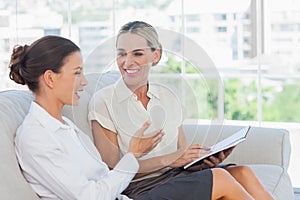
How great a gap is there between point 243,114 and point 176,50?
5.82 feet

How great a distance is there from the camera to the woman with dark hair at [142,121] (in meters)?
1.95

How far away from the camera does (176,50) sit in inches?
88.3

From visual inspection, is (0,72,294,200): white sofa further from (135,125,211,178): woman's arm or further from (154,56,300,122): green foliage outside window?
(154,56,300,122): green foliage outside window

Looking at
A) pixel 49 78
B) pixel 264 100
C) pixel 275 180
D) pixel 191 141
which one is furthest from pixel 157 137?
pixel 264 100

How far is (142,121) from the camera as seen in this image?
6.55 ft

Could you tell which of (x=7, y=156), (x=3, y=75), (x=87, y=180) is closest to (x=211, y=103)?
(x=87, y=180)

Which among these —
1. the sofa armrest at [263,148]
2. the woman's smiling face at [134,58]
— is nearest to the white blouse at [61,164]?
the woman's smiling face at [134,58]

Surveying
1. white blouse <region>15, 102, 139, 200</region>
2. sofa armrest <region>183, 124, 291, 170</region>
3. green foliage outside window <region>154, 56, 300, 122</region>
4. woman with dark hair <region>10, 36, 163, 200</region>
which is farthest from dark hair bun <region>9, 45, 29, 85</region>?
green foliage outside window <region>154, 56, 300, 122</region>

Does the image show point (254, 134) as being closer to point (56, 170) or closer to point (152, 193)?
point (152, 193)

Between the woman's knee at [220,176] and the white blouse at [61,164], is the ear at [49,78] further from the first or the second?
the woman's knee at [220,176]

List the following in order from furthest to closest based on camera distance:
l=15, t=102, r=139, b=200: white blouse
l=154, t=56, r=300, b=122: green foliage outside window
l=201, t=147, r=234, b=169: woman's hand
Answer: l=154, t=56, r=300, b=122: green foliage outside window
l=201, t=147, r=234, b=169: woman's hand
l=15, t=102, r=139, b=200: white blouse

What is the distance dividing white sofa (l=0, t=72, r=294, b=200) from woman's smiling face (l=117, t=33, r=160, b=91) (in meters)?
0.09

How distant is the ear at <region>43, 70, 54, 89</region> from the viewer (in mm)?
1927

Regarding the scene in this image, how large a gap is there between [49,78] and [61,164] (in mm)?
299
